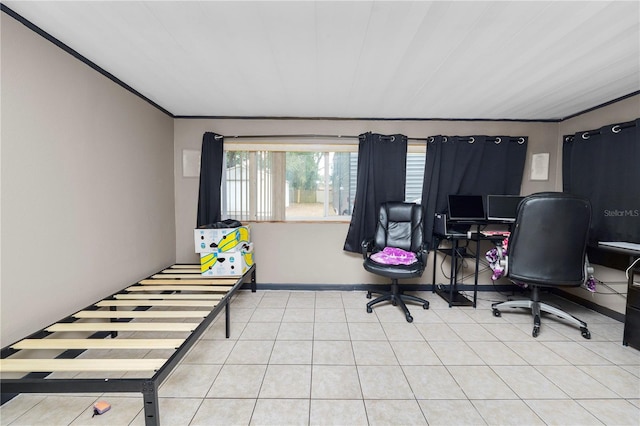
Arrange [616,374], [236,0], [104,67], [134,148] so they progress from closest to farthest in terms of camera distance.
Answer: [236,0]
[616,374]
[104,67]
[134,148]

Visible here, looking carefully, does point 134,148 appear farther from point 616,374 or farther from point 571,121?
point 571,121

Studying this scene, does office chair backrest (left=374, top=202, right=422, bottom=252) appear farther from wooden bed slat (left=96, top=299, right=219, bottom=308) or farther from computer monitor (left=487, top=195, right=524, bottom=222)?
wooden bed slat (left=96, top=299, right=219, bottom=308)

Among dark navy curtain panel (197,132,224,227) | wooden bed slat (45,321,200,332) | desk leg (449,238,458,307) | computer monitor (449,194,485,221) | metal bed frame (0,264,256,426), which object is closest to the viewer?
metal bed frame (0,264,256,426)

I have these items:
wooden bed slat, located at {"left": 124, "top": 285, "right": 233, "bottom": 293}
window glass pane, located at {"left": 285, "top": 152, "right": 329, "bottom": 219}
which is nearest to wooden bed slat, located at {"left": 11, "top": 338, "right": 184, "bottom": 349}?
wooden bed slat, located at {"left": 124, "top": 285, "right": 233, "bottom": 293}

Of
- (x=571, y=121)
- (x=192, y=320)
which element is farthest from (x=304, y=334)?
(x=571, y=121)

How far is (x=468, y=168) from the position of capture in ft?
10.9

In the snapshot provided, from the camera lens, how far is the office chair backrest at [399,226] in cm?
304

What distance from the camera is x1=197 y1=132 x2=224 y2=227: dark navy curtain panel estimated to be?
3.26 meters

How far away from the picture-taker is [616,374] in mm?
1830

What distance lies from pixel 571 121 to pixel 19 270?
17.4ft

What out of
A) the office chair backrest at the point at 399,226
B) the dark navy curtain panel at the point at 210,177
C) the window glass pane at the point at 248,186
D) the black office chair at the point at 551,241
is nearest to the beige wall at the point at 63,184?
the dark navy curtain panel at the point at 210,177

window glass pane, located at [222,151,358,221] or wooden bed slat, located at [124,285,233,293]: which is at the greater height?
window glass pane, located at [222,151,358,221]

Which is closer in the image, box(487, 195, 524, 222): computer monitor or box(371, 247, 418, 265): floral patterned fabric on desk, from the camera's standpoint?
box(371, 247, 418, 265): floral patterned fabric on desk

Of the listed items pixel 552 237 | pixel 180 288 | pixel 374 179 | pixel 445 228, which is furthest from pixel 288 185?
pixel 552 237
